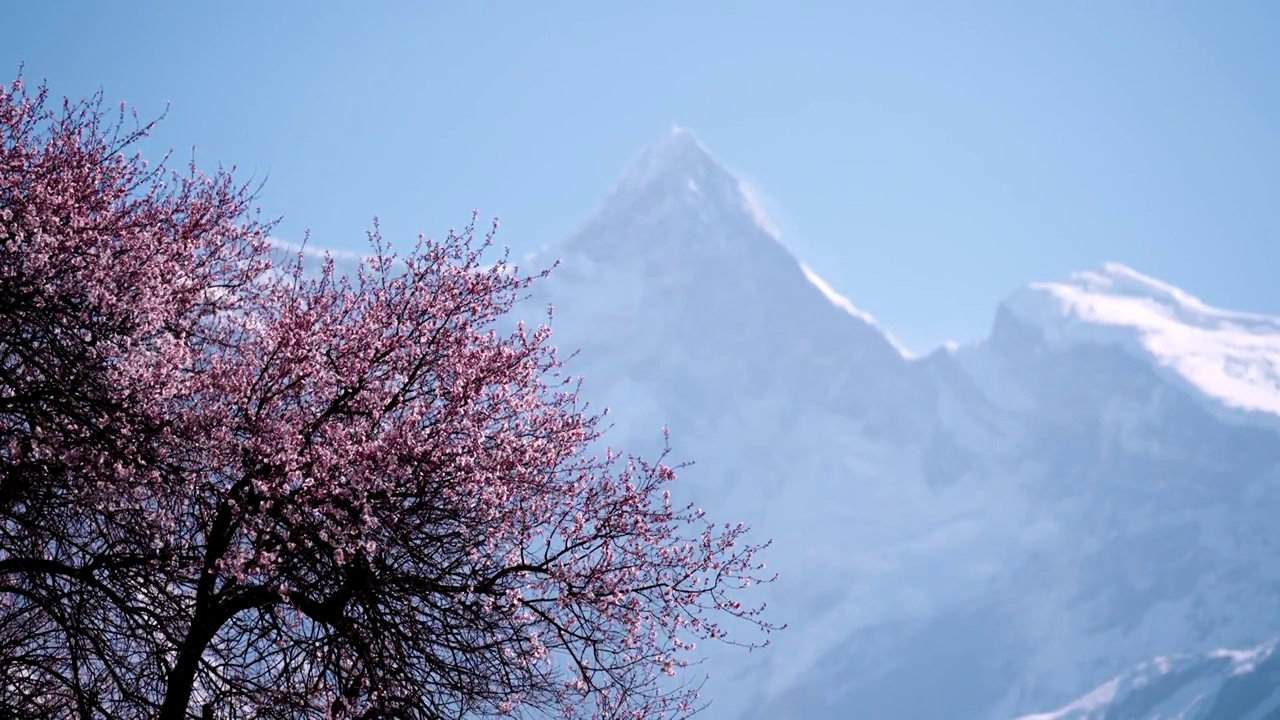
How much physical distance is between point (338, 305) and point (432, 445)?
10.6 feet

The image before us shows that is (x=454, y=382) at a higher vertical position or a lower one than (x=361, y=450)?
higher

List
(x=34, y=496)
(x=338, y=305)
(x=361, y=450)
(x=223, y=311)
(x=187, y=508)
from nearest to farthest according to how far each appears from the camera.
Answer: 1. (x=34, y=496)
2. (x=361, y=450)
3. (x=187, y=508)
4. (x=338, y=305)
5. (x=223, y=311)

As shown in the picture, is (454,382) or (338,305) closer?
(454,382)

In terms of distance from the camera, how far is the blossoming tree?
36.5 feet

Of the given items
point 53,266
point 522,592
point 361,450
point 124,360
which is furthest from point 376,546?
point 53,266

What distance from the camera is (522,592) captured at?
12.9 metres

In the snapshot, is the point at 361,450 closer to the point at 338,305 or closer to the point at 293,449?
the point at 293,449

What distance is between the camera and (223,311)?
16422mm

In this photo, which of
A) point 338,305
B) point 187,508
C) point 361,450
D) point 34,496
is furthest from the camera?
point 338,305

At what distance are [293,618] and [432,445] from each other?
6.70 ft

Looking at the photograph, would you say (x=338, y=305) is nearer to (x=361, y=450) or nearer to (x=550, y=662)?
(x=361, y=450)

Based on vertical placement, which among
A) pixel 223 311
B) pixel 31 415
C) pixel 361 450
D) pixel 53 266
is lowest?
pixel 361 450

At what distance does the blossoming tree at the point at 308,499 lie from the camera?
1112cm

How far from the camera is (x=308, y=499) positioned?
1142 centimetres
